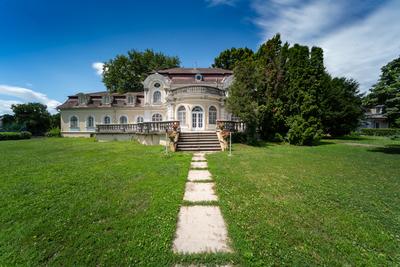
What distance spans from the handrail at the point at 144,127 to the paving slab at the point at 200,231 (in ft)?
28.3

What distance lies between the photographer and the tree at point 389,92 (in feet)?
31.8

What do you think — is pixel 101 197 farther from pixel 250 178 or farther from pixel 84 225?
pixel 250 178

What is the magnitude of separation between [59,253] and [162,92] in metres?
24.0

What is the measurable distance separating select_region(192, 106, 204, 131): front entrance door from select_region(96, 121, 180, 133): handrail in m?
4.01

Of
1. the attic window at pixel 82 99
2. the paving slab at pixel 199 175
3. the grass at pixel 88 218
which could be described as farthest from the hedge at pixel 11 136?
the paving slab at pixel 199 175

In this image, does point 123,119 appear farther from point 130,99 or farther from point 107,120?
point 130,99

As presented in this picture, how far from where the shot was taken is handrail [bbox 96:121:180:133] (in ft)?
44.4

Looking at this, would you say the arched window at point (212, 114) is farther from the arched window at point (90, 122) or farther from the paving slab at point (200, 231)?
the arched window at point (90, 122)

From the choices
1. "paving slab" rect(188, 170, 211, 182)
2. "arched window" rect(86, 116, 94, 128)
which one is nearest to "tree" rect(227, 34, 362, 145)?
"paving slab" rect(188, 170, 211, 182)

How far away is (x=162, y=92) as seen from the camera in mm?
24828

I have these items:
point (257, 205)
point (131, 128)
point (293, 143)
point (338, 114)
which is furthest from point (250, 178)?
point (338, 114)

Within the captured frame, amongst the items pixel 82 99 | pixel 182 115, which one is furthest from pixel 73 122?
pixel 182 115

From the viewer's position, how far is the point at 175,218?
10.9 ft

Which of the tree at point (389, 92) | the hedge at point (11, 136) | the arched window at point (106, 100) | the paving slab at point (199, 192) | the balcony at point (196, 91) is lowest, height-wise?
the paving slab at point (199, 192)
